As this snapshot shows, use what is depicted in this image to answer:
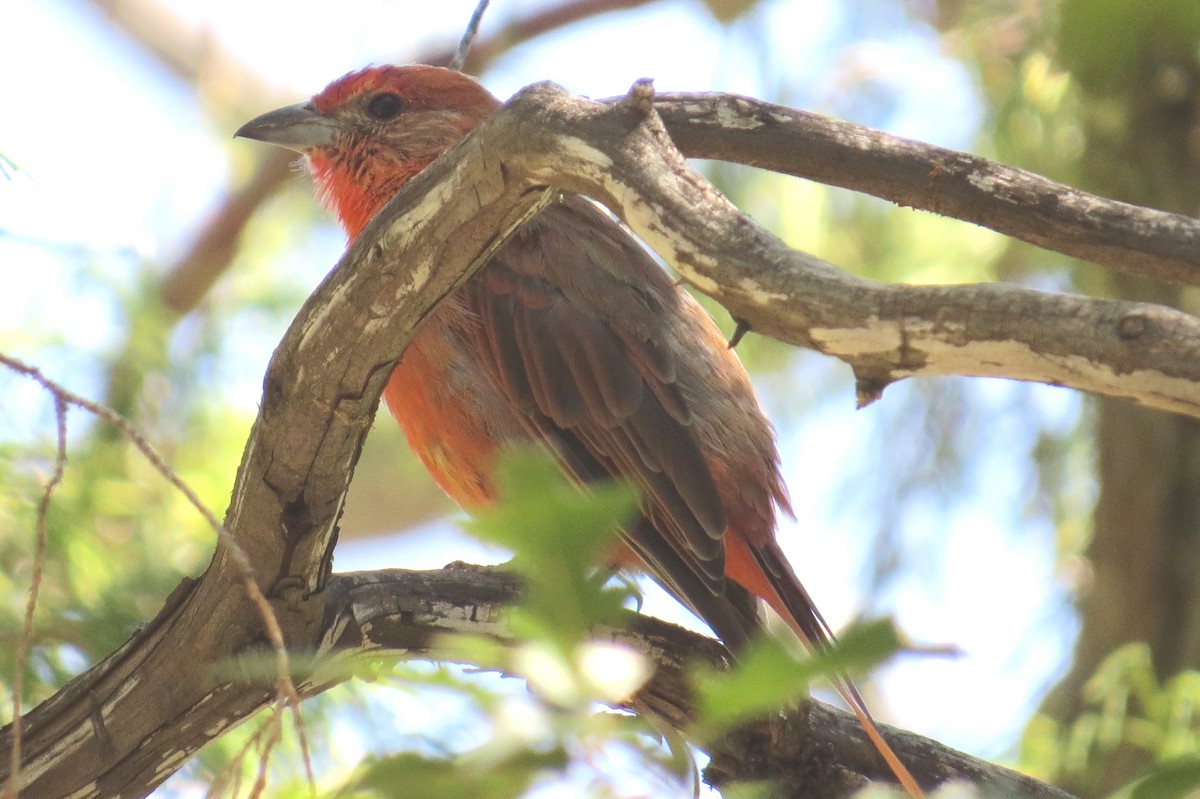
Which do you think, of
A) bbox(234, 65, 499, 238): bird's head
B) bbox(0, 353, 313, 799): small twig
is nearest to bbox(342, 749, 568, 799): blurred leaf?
bbox(0, 353, 313, 799): small twig

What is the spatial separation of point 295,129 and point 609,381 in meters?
1.55

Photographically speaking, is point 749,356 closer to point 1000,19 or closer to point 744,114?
point 1000,19

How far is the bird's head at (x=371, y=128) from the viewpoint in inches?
176

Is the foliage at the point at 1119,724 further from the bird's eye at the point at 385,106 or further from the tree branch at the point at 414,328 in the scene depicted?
the bird's eye at the point at 385,106

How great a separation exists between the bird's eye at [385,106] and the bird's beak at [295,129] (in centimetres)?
15

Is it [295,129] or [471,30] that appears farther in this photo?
[295,129]

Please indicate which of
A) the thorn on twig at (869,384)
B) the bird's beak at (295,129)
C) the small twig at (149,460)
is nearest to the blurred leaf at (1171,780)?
the thorn on twig at (869,384)

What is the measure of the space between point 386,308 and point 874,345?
1.02 meters

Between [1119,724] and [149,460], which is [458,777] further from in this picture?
[1119,724]

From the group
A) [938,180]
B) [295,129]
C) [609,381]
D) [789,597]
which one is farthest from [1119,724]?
[295,129]

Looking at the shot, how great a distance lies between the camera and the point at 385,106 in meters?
4.63

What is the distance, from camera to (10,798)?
6.46 feet

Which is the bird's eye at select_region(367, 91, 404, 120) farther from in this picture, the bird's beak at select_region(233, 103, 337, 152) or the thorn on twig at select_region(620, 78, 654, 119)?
the thorn on twig at select_region(620, 78, 654, 119)

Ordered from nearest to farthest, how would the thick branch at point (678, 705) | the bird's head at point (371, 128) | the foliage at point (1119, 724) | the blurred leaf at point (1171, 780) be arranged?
the blurred leaf at point (1171, 780), the thick branch at point (678, 705), the foliage at point (1119, 724), the bird's head at point (371, 128)
